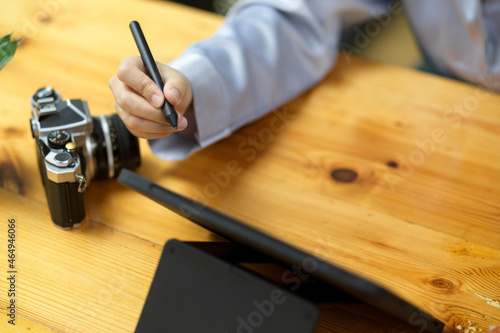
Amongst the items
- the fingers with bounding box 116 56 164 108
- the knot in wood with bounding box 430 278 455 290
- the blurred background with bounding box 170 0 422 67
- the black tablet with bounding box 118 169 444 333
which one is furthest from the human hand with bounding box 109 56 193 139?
the blurred background with bounding box 170 0 422 67

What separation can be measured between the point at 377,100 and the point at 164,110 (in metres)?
0.37

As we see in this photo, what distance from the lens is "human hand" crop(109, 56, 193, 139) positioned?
1.68 ft

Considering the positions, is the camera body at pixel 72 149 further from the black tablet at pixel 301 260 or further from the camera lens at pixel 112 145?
the black tablet at pixel 301 260

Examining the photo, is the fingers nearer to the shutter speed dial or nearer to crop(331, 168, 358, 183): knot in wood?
the shutter speed dial

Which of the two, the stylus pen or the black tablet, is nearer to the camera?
the black tablet

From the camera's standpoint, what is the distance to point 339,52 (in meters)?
0.86

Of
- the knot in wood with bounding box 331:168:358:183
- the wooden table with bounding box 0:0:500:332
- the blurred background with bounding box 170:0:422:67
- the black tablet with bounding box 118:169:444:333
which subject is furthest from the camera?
the blurred background with bounding box 170:0:422:67

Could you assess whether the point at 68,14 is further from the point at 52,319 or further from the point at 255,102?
the point at 52,319

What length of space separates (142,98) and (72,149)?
3.6 inches

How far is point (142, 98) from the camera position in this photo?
52 cm

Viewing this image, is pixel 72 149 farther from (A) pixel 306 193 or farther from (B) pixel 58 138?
(A) pixel 306 193

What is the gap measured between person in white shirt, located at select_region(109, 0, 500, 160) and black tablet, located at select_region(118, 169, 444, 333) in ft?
0.45

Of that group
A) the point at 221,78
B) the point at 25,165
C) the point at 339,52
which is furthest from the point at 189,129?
the point at 339,52

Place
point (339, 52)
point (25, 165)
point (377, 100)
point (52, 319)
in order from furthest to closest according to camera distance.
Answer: point (339, 52), point (377, 100), point (25, 165), point (52, 319)
